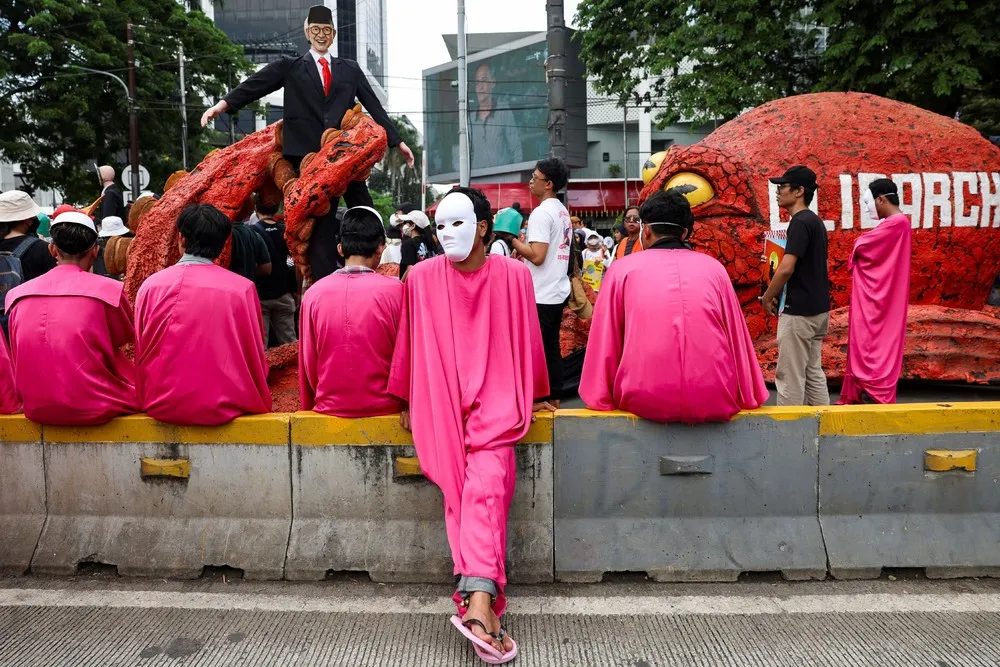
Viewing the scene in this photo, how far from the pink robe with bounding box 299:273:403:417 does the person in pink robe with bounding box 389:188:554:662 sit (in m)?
0.18

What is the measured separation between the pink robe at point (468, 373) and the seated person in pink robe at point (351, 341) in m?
0.18

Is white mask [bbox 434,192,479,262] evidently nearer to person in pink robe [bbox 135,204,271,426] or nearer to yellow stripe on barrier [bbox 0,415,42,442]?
person in pink robe [bbox 135,204,271,426]

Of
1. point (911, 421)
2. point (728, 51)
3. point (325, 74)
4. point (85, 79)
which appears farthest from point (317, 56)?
point (85, 79)

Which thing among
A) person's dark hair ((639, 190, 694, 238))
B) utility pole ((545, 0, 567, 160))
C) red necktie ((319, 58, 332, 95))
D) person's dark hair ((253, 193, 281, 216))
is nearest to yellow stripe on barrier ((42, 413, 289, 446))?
person's dark hair ((639, 190, 694, 238))

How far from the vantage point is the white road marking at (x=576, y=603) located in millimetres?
3430

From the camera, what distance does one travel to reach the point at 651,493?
378 cm

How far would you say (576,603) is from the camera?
3.53m

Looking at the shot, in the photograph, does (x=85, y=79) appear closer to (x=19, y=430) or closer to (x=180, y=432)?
(x=19, y=430)

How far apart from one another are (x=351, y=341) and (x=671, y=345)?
1.47m

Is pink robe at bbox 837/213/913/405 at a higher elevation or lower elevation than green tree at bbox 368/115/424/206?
lower

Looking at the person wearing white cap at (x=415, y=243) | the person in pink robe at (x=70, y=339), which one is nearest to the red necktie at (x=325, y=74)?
the person in pink robe at (x=70, y=339)

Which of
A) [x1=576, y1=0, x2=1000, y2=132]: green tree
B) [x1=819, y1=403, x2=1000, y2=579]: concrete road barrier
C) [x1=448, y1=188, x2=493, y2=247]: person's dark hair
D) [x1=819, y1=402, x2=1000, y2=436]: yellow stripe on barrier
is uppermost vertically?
[x1=576, y1=0, x2=1000, y2=132]: green tree

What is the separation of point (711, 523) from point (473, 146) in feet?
157

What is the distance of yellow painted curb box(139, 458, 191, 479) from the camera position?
3885 mm
